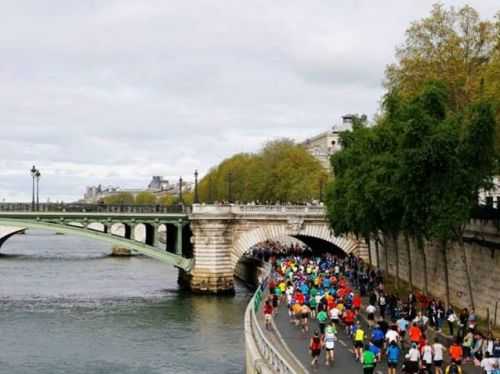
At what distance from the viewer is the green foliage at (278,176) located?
8812cm

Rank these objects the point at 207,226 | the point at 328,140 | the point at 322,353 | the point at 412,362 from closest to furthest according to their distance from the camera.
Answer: the point at 412,362 < the point at 322,353 < the point at 207,226 < the point at 328,140

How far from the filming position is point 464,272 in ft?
123

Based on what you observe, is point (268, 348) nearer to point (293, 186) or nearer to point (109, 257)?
point (293, 186)

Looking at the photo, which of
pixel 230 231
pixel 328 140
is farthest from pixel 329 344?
pixel 328 140

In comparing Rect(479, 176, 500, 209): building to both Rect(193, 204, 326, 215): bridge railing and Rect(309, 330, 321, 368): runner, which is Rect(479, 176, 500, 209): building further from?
Rect(193, 204, 326, 215): bridge railing

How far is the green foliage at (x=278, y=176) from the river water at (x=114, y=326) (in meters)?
20.8

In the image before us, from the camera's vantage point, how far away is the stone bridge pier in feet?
196

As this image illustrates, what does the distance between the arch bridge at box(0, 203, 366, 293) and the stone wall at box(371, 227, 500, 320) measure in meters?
14.9

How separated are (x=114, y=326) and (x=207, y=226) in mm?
15158

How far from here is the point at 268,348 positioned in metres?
24.8

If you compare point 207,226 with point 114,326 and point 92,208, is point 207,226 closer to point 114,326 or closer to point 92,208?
point 92,208

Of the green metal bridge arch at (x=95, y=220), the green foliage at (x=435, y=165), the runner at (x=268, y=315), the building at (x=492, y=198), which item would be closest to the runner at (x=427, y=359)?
the green foliage at (x=435, y=165)

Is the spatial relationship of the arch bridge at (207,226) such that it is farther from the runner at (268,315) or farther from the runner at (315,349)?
the runner at (315,349)

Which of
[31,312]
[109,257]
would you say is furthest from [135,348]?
[109,257]
